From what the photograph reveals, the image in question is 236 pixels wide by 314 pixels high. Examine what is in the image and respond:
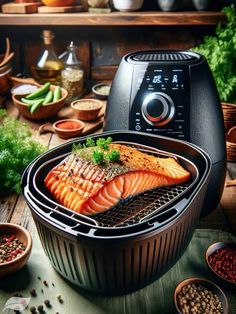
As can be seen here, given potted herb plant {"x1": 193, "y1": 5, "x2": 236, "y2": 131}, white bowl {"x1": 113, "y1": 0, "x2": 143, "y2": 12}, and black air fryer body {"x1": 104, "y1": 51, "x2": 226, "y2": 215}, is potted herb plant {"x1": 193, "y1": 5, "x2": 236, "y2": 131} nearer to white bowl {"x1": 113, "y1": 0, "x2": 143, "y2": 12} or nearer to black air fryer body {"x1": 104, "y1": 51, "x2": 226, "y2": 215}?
white bowl {"x1": 113, "y1": 0, "x2": 143, "y2": 12}

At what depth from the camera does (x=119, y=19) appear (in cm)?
202

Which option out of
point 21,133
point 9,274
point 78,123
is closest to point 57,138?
point 78,123

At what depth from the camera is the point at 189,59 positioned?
3.82 ft

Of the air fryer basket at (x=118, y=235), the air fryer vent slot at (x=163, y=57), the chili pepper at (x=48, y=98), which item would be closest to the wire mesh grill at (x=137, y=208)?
the air fryer basket at (x=118, y=235)

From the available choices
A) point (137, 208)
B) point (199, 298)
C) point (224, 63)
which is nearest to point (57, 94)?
point (224, 63)

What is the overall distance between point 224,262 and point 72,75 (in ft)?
4.26

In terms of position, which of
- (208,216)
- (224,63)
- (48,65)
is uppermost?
(224,63)

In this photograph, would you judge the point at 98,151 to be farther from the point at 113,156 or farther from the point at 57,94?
the point at 57,94

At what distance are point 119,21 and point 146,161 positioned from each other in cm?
119

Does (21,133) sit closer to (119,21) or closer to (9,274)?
(9,274)

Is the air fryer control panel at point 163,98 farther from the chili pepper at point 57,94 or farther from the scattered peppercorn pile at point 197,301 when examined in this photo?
the chili pepper at point 57,94

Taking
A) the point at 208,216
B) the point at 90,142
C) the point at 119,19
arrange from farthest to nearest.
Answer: the point at 119,19
the point at 208,216
the point at 90,142

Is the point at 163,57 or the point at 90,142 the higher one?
the point at 163,57

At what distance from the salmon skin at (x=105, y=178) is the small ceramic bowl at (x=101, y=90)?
1033 millimetres
